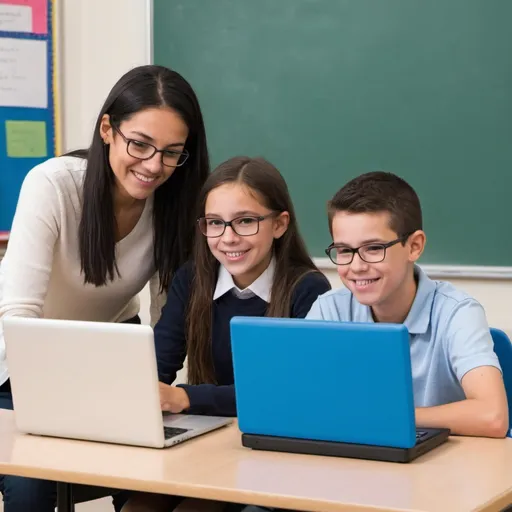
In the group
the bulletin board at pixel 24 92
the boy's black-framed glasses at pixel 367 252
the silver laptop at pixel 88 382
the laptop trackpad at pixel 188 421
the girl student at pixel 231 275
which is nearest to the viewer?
the silver laptop at pixel 88 382

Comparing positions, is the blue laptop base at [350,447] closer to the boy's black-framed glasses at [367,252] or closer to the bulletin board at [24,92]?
the boy's black-framed glasses at [367,252]

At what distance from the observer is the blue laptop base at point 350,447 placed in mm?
1510

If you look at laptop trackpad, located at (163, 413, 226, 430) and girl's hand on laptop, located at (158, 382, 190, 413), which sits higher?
girl's hand on laptop, located at (158, 382, 190, 413)

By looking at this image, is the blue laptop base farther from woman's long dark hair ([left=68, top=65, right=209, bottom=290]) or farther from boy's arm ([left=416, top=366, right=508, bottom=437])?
woman's long dark hair ([left=68, top=65, right=209, bottom=290])

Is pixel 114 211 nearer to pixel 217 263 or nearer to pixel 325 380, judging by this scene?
pixel 217 263

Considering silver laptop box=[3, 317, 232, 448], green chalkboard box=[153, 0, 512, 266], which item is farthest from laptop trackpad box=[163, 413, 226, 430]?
green chalkboard box=[153, 0, 512, 266]

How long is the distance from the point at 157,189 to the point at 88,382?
87 centimetres

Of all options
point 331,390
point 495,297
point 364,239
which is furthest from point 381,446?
point 495,297

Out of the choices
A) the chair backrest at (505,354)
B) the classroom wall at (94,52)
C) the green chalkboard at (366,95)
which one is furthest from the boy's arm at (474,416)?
the classroom wall at (94,52)

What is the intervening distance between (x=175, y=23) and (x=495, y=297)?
1434 mm

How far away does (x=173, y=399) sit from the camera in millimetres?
1857

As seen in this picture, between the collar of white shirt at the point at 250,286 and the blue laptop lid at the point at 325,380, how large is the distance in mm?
651

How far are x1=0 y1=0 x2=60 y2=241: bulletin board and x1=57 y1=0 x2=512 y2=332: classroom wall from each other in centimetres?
6

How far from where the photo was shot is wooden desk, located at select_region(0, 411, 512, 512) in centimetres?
132
